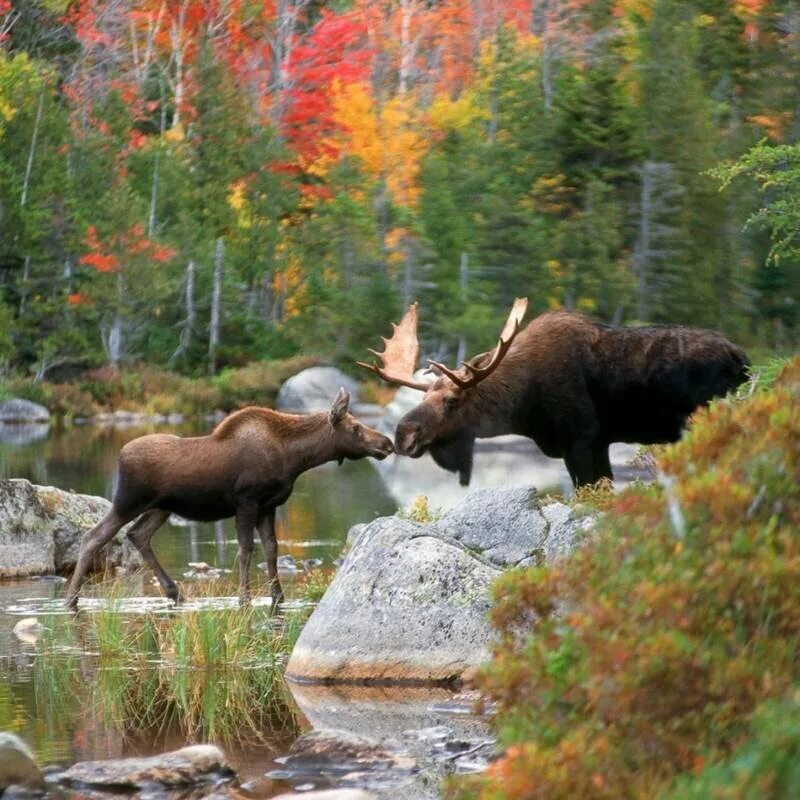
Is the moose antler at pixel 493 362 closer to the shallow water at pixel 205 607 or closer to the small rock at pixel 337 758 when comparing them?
the shallow water at pixel 205 607

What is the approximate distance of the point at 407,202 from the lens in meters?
62.2

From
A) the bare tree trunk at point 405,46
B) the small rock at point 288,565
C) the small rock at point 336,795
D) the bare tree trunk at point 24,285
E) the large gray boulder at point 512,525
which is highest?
the bare tree trunk at point 405,46

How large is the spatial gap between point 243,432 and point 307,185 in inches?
2066

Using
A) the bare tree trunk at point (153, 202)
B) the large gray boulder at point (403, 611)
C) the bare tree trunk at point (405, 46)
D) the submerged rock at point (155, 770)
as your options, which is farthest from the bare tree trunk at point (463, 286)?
the submerged rock at point (155, 770)

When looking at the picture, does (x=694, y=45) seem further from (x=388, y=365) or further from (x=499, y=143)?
(x=388, y=365)

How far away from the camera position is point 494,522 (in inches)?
520

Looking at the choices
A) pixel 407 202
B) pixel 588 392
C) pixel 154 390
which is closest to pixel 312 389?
pixel 154 390

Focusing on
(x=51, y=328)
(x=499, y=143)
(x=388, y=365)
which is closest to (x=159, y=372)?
(x=51, y=328)

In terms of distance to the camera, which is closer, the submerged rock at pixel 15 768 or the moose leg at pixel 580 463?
the submerged rock at pixel 15 768

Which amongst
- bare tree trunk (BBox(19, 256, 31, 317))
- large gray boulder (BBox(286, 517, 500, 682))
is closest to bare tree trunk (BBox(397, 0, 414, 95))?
bare tree trunk (BBox(19, 256, 31, 317))

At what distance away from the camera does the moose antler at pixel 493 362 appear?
15195 millimetres

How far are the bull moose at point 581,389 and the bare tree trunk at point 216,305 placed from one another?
1708 inches

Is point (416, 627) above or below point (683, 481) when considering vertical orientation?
below

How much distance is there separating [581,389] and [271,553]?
2.74m
